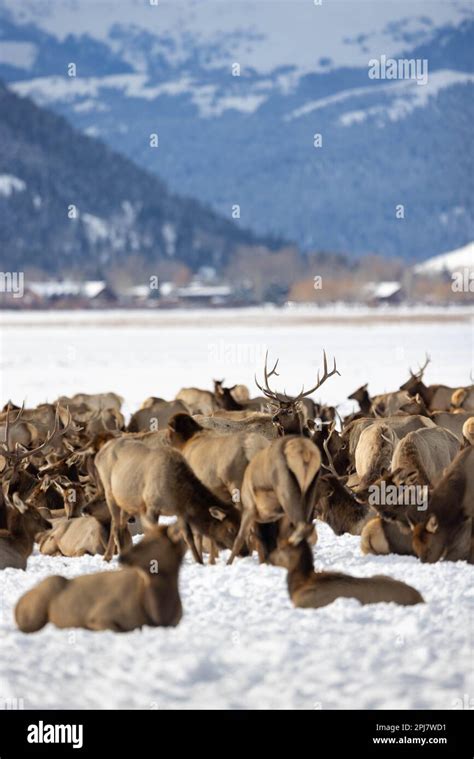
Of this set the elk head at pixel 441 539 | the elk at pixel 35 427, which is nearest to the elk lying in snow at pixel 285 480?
the elk head at pixel 441 539

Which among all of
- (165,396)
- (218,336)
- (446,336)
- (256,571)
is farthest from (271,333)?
(256,571)

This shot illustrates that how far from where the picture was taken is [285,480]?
28.7 ft

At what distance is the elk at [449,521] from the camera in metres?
9.16

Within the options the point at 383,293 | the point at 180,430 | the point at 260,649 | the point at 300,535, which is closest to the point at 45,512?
the point at 180,430

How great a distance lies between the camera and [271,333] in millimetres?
52062

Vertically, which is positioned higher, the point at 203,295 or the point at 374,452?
the point at 203,295

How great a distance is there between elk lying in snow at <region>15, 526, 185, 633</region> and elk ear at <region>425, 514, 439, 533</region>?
2.11 metres

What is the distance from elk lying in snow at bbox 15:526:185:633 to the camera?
760 centimetres

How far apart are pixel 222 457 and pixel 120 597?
2369 millimetres

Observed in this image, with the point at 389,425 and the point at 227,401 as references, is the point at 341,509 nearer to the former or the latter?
the point at 389,425

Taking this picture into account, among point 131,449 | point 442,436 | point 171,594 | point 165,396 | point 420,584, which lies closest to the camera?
point 171,594

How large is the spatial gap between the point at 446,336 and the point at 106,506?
37201 millimetres

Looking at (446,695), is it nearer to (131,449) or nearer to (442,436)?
(131,449)

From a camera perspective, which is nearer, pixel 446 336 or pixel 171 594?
pixel 171 594
